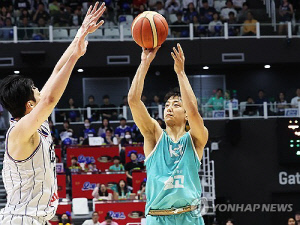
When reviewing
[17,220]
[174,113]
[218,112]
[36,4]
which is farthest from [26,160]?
[36,4]

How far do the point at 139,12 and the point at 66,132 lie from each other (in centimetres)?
627

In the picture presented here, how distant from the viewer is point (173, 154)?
22.6ft

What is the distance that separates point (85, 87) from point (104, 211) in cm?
1250

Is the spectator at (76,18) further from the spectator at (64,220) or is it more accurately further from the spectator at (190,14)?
the spectator at (64,220)

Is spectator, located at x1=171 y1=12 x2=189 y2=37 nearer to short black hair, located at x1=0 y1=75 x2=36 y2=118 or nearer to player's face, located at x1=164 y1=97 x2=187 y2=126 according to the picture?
player's face, located at x1=164 y1=97 x2=187 y2=126

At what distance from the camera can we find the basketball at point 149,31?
7252mm

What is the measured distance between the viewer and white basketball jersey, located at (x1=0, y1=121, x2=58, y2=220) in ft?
16.9

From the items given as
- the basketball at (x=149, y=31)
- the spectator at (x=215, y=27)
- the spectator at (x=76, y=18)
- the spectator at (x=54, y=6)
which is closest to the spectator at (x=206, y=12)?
the spectator at (x=215, y=27)

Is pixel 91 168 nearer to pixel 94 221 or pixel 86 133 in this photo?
pixel 86 133

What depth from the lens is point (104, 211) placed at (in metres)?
16.5

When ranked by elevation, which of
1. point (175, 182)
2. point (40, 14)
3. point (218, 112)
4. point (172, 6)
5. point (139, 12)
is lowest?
point (175, 182)

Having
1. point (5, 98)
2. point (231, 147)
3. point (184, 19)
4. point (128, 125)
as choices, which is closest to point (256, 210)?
point (231, 147)

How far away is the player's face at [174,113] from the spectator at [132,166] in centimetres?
1116

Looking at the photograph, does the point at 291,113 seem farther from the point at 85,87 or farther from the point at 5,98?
the point at 5,98
